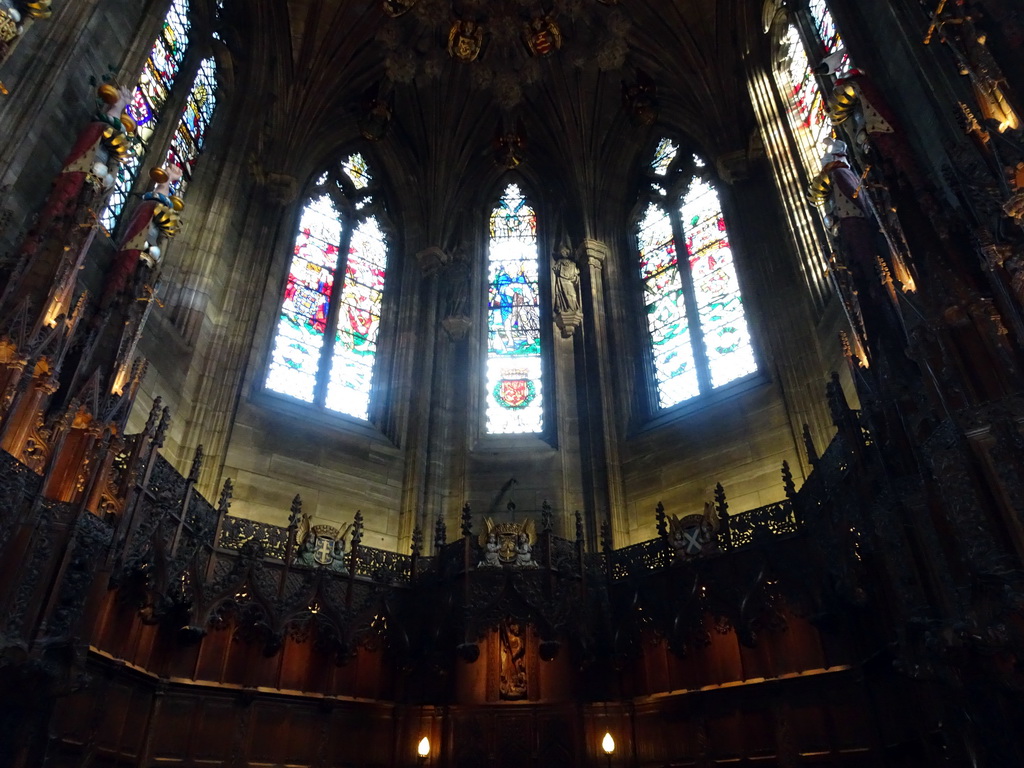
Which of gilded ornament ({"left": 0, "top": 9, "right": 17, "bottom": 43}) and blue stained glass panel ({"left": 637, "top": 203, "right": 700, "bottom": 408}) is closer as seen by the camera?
gilded ornament ({"left": 0, "top": 9, "right": 17, "bottom": 43})

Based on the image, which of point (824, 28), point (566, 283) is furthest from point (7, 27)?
point (824, 28)

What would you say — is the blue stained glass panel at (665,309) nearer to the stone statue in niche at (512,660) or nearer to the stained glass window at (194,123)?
the stone statue in niche at (512,660)

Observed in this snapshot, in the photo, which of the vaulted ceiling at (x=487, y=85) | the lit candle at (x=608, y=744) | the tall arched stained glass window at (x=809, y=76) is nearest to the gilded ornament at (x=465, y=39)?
the vaulted ceiling at (x=487, y=85)

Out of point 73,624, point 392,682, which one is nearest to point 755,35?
point 392,682

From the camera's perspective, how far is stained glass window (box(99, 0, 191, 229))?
10.9 metres

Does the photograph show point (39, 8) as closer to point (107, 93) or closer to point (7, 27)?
point (7, 27)

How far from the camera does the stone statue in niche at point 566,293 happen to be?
1608 cm

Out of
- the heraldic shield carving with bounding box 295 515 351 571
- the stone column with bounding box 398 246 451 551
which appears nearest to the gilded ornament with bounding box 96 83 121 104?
the heraldic shield carving with bounding box 295 515 351 571

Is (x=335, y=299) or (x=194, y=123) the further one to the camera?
(x=335, y=299)

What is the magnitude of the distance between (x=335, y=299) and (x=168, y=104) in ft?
16.0

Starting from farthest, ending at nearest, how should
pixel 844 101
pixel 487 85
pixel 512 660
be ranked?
pixel 487 85 → pixel 512 660 → pixel 844 101

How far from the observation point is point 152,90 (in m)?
12.3

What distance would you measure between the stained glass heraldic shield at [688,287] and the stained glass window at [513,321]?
8.21 ft

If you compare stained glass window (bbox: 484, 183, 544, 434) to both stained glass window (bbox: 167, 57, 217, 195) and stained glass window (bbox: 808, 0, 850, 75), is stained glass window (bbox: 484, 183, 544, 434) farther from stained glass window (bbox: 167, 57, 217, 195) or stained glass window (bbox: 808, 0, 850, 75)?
stained glass window (bbox: 808, 0, 850, 75)
